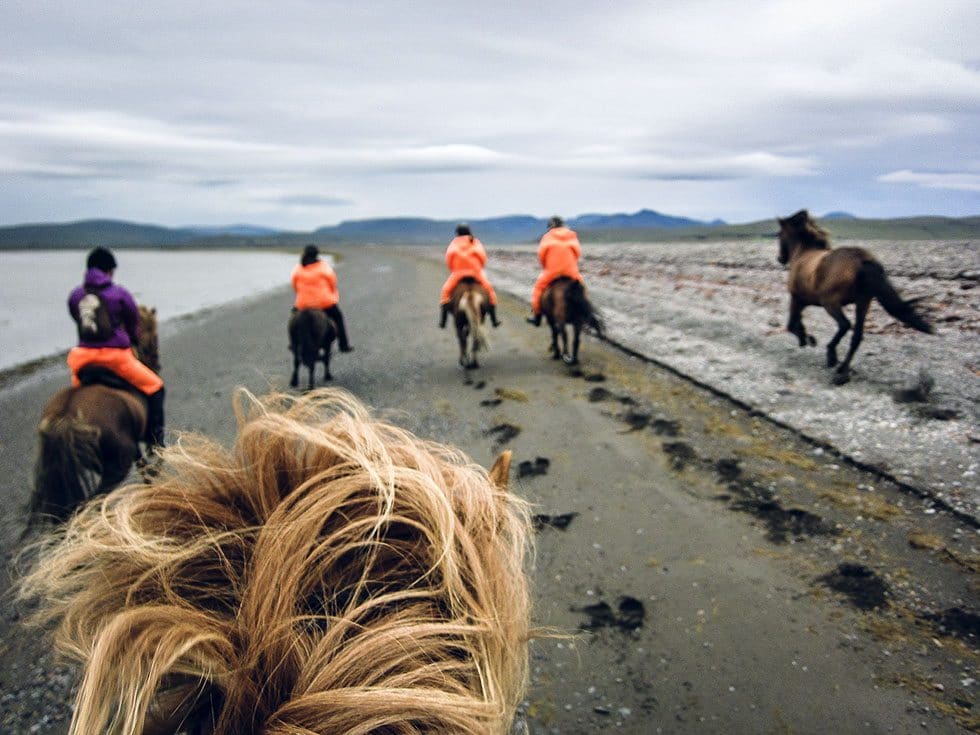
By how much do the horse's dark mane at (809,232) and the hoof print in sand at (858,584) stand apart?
251 inches

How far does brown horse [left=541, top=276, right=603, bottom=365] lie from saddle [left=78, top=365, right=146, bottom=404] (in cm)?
600

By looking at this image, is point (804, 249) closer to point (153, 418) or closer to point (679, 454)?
point (679, 454)

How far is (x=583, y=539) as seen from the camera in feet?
13.6

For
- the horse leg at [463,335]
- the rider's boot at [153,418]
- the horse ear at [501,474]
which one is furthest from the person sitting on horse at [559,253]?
the horse ear at [501,474]

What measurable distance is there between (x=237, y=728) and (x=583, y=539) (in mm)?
3450

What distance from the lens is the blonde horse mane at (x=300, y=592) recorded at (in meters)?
0.95

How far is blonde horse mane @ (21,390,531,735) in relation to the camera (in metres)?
0.95

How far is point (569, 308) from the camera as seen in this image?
8992mm

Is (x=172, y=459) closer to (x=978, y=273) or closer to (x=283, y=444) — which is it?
(x=283, y=444)

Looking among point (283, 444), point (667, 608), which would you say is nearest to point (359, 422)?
point (283, 444)

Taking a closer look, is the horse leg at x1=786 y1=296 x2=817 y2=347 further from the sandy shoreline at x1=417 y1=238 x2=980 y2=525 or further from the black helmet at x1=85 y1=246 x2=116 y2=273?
the black helmet at x1=85 y1=246 x2=116 y2=273

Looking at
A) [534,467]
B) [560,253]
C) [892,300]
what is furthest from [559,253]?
[534,467]

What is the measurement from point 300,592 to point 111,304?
14.9 feet

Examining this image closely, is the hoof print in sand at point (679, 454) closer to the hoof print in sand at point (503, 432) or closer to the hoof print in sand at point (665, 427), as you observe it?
the hoof print in sand at point (665, 427)
